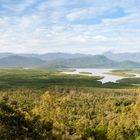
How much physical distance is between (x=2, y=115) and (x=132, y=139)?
76.5ft

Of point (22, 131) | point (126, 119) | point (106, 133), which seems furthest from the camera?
point (126, 119)

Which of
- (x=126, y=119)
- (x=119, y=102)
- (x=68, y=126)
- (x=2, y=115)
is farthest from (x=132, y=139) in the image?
(x=119, y=102)

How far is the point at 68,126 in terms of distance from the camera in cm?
4666

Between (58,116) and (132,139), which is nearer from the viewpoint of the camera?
(58,116)

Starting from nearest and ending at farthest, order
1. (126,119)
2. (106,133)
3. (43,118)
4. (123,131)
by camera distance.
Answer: (43,118) < (106,133) < (123,131) < (126,119)

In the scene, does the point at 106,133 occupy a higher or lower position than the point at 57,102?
lower

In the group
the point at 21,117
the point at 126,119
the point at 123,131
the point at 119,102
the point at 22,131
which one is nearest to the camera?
the point at 22,131

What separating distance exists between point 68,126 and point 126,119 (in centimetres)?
1644

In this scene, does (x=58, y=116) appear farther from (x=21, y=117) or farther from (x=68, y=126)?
(x=21, y=117)

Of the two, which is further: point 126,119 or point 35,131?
point 126,119

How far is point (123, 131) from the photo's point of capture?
53.8 metres

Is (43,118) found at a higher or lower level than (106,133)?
higher

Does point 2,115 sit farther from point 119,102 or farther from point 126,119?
point 119,102

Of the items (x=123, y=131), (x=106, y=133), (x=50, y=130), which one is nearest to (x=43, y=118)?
(x=50, y=130)
